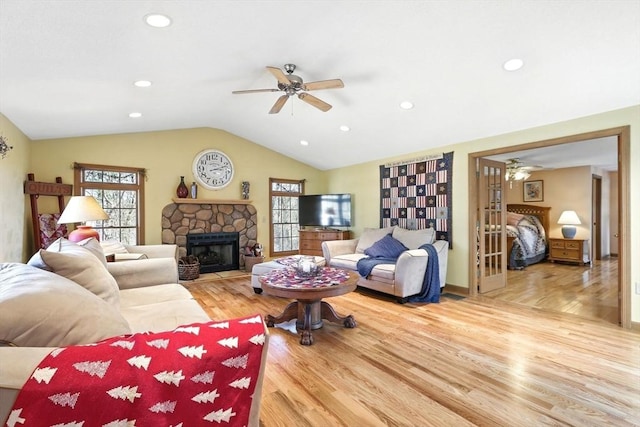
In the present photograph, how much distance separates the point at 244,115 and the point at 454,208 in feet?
11.3

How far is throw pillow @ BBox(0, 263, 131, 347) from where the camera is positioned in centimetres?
87

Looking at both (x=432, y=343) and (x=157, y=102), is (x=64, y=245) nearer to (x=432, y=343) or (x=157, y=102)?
(x=157, y=102)

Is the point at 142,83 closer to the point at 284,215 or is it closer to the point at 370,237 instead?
the point at 370,237

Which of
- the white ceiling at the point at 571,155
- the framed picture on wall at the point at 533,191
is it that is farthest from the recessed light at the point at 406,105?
the framed picture on wall at the point at 533,191

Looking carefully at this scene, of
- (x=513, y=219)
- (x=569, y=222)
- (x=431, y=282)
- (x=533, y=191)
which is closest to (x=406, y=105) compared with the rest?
(x=431, y=282)

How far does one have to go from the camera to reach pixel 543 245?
23.0ft

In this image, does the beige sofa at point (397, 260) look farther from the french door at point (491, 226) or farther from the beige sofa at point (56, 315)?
the beige sofa at point (56, 315)

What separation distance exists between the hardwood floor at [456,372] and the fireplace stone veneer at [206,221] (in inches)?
94.1

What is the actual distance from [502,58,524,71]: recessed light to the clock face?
4.64m

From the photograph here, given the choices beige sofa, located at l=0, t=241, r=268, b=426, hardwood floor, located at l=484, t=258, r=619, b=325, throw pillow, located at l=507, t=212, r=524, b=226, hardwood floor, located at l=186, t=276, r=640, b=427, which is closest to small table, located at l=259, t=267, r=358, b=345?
hardwood floor, located at l=186, t=276, r=640, b=427

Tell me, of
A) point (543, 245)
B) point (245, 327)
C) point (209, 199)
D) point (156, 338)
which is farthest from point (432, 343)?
point (543, 245)

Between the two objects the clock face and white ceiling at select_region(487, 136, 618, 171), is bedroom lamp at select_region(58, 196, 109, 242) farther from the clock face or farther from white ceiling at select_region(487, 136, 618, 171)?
white ceiling at select_region(487, 136, 618, 171)

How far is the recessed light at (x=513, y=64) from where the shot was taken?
8.69 ft

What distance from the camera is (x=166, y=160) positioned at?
17.5 feet
